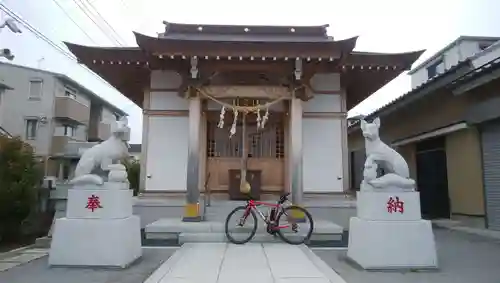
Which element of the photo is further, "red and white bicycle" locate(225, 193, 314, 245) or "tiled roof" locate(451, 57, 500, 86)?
"tiled roof" locate(451, 57, 500, 86)

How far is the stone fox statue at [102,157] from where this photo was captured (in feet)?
17.8

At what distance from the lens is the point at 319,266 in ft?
16.4

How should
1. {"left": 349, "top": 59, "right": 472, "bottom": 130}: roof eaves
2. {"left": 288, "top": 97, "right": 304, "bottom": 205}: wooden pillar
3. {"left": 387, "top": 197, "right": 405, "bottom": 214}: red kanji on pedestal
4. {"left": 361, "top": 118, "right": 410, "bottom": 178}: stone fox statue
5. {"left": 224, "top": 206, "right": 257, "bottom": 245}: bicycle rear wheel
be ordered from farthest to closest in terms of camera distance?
1. {"left": 349, "top": 59, "right": 472, "bottom": 130}: roof eaves
2. {"left": 288, "top": 97, "right": 304, "bottom": 205}: wooden pillar
3. {"left": 224, "top": 206, "right": 257, "bottom": 245}: bicycle rear wheel
4. {"left": 361, "top": 118, "right": 410, "bottom": 178}: stone fox statue
5. {"left": 387, "top": 197, "right": 405, "bottom": 214}: red kanji on pedestal

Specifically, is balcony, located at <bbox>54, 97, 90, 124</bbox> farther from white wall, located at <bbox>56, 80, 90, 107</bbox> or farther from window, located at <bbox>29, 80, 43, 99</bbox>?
window, located at <bbox>29, 80, 43, 99</bbox>

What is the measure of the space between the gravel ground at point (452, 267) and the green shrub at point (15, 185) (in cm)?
684

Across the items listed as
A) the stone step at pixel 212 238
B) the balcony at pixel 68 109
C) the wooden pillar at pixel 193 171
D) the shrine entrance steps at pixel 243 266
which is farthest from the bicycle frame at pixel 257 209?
the balcony at pixel 68 109

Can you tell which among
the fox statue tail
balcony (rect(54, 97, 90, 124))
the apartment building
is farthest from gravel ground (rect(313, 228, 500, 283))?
balcony (rect(54, 97, 90, 124))

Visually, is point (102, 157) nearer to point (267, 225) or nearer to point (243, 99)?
point (267, 225)

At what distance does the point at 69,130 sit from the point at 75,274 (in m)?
21.2

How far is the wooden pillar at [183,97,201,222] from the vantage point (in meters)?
7.70

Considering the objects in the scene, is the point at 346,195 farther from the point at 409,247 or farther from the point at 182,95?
the point at 182,95

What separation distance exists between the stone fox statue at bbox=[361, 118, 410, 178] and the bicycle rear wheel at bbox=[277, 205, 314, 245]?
71.0 inches

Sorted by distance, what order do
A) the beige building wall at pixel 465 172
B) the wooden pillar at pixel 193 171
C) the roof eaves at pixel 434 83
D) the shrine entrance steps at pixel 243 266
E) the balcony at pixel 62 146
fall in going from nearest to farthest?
the shrine entrance steps at pixel 243 266 < the wooden pillar at pixel 193 171 < the beige building wall at pixel 465 172 < the roof eaves at pixel 434 83 < the balcony at pixel 62 146

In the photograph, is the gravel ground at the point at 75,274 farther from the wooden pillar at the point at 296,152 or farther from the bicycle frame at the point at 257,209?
the wooden pillar at the point at 296,152
